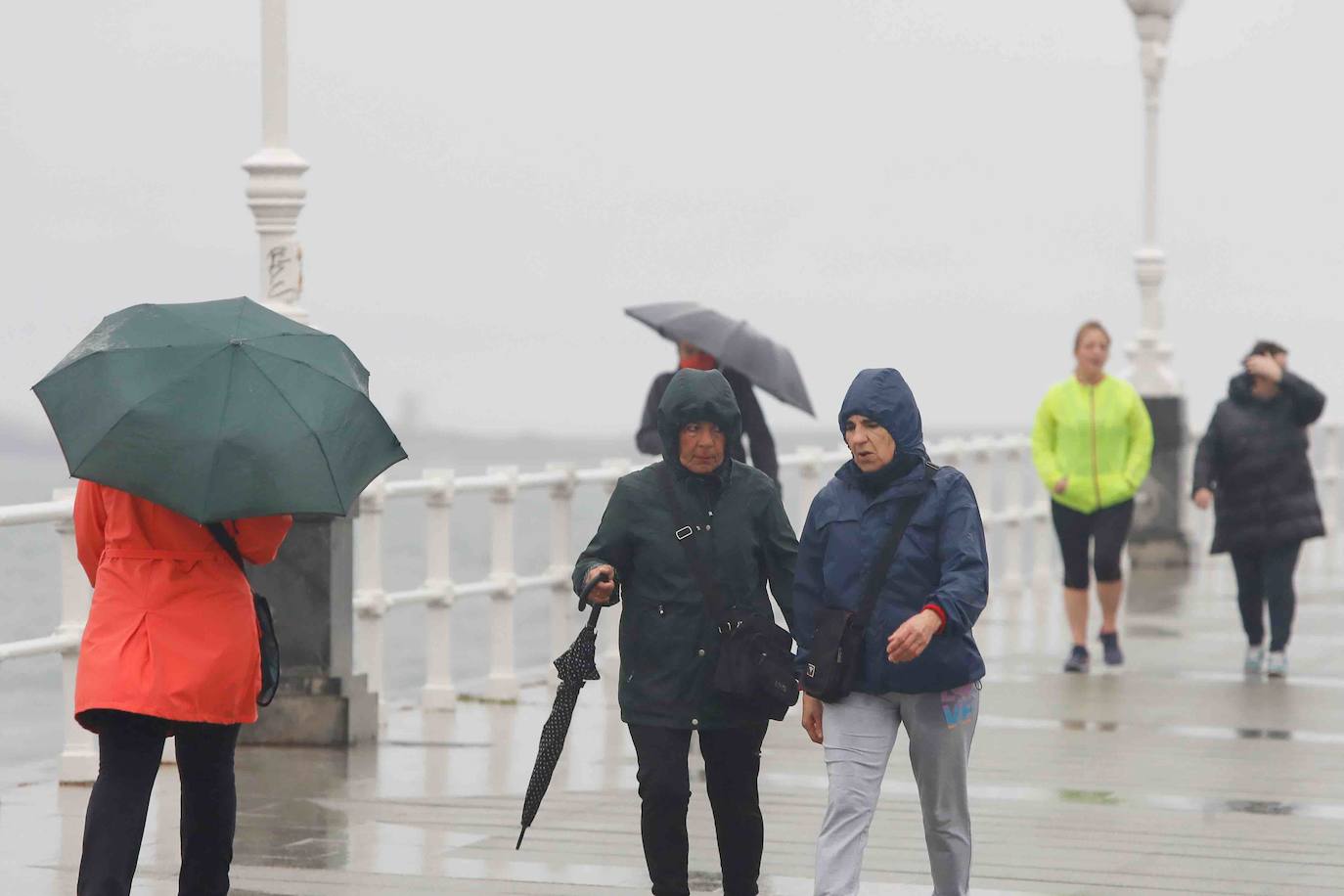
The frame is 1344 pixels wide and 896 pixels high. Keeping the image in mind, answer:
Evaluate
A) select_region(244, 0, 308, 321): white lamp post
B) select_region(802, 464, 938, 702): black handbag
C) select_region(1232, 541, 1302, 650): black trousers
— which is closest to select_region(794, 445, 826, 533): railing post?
select_region(1232, 541, 1302, 650): black trousers

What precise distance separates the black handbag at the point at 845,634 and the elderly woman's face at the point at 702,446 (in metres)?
0.58

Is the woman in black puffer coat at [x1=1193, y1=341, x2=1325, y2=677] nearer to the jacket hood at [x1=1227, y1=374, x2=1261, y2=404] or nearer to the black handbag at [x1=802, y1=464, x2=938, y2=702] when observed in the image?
the jacket hood at [x1=1227, y1=374, x2=1261, y2=404]

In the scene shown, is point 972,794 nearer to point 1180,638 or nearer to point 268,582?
point 268,582

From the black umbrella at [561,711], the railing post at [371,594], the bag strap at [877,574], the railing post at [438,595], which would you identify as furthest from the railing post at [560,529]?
the bag strap at [877,574]

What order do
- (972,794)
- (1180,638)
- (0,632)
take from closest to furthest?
(972,794) < (1180,638) < (0,632)

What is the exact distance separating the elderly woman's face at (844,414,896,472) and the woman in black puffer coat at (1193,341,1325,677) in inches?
265

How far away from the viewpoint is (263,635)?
21.0 ft

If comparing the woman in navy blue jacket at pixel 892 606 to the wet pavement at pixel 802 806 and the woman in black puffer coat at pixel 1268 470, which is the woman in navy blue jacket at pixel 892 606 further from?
the woman in black puffer coat at pixel 1268 470

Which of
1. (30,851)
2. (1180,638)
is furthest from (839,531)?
(1180,638)

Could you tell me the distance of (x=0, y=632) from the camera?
1940 inches

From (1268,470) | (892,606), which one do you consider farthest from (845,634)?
(1268,470)

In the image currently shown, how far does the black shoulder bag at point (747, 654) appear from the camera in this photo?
6.78 meters

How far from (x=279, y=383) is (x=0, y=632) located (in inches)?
1762

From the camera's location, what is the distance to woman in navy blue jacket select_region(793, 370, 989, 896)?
6566 mm
